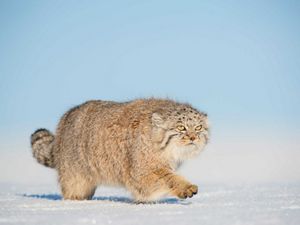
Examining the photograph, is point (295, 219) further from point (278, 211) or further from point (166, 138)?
point (166, 138)

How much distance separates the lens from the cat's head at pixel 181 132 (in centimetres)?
1076

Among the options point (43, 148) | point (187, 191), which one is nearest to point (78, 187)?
point (43, 148)

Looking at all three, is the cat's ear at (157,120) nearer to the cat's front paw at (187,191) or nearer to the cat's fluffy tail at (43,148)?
the cat's front paw at (187,191)

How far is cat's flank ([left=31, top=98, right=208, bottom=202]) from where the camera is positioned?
1077 cm

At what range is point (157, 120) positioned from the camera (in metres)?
11.0

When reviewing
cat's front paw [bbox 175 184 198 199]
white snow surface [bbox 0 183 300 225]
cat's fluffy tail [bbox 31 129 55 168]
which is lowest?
white snow surface [bbox 0 183 300 225]

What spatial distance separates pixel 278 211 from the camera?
8.69 meters

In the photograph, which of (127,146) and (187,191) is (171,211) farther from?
(127,146)

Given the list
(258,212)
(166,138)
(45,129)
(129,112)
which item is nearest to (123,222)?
(258,212)

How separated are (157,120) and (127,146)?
728 mm

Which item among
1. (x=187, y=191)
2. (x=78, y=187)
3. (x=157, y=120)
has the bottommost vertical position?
(x=187, y=191)

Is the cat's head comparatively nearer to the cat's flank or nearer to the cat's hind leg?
the cat's flank

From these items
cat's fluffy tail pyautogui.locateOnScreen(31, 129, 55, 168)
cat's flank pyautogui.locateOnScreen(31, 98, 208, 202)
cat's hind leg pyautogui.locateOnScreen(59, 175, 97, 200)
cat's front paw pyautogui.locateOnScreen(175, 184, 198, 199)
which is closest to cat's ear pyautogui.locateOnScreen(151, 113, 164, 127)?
cat's flank pyautogui.locateOnScreen(31, 98, 208, 202)

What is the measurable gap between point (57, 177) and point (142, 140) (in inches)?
91.8
